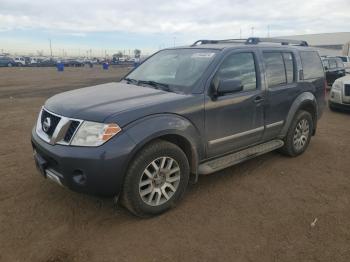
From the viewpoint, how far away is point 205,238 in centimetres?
328

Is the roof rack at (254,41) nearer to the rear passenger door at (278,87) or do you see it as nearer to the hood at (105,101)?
the rear passenger door at (278,87)

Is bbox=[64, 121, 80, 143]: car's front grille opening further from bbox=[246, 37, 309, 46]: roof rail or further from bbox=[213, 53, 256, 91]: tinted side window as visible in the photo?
bbox=[246, 37, 309, 46]: roof rail

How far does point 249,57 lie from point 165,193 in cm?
224

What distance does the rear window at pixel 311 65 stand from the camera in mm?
5699

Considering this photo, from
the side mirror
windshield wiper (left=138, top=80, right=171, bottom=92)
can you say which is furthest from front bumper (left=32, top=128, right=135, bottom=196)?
the side mirror

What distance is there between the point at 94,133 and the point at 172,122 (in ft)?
2.74

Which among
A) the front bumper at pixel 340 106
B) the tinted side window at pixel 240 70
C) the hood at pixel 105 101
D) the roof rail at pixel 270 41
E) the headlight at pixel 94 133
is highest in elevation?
the roof rail at pixel 270 41

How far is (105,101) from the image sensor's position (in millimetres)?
3637

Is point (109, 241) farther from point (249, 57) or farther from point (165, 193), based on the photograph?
point (249, 57)

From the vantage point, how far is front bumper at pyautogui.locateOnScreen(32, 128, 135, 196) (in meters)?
3.17

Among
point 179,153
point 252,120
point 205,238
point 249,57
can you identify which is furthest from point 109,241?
point 249,57

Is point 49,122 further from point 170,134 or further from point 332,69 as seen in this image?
point 332,69

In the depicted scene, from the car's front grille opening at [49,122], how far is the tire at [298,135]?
3.61 meters

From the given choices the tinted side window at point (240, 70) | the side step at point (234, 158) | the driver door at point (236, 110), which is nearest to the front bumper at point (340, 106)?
the side step at point (234, 158)
